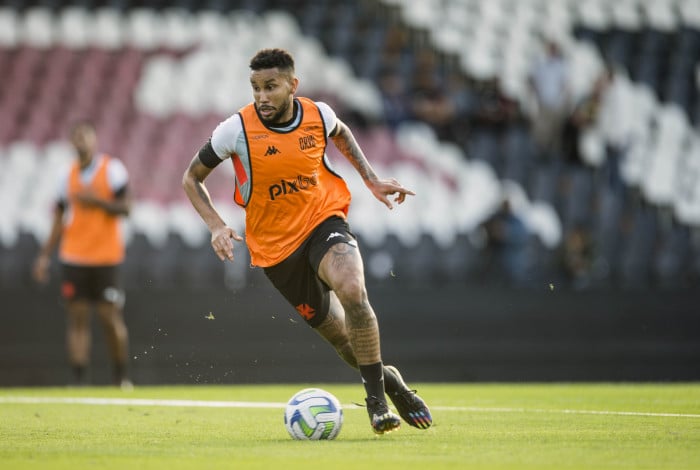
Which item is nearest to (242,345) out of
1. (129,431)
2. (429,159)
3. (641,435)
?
(429,159)

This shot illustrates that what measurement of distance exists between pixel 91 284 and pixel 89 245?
1.41ft

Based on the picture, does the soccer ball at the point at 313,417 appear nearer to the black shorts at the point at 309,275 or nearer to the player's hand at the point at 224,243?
the black shorts at the point at 309,275

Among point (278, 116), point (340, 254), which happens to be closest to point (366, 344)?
point (340, 254)

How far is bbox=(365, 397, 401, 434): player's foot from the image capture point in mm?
6820

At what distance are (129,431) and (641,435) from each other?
3083mm

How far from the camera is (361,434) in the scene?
7.31 meters

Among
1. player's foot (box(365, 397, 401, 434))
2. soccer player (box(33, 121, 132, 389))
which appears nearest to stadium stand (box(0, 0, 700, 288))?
soccer player (box(33, 121, 132, 389))

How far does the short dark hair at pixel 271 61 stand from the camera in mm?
7136

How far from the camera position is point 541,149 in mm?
17859

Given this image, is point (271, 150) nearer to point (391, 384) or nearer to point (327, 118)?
point (327, 118)

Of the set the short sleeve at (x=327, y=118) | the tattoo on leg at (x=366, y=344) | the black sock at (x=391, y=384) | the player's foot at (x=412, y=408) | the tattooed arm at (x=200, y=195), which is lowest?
the player's foot at (x=412, y=408)

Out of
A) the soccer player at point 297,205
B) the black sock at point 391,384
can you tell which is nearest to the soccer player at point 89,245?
the soccer player at point 297,205

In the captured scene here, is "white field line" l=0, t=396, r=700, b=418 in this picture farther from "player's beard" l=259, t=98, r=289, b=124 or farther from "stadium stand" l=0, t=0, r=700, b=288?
"stadium stand" l=0, t=0, r=700, b=288

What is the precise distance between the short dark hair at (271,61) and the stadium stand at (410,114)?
828cm
